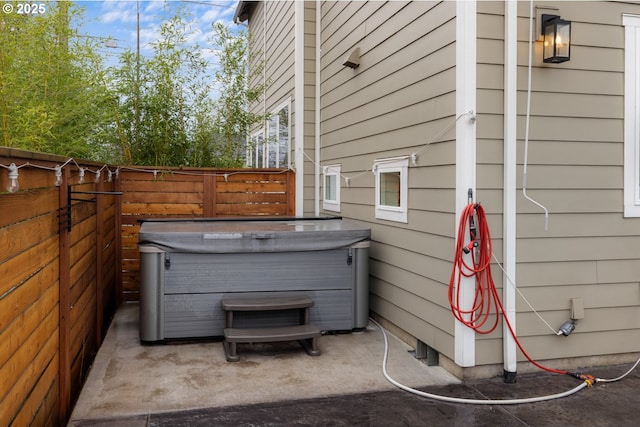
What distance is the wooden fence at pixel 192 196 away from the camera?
555 cm

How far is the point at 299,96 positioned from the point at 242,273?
9.20ft

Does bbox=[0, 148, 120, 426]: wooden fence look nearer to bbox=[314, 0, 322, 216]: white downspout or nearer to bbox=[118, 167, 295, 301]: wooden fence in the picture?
bbox=[118, 167, 295, 301]: wooden fence

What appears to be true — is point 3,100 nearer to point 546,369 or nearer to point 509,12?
point 509,12

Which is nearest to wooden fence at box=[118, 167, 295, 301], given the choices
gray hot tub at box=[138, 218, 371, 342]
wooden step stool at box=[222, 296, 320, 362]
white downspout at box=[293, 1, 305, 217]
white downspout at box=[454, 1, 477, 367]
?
white downspout at box=[293, 1, 305, 217]

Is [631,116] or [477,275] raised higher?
[631,116]

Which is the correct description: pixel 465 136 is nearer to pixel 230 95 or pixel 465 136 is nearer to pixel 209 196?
pixel 209 196

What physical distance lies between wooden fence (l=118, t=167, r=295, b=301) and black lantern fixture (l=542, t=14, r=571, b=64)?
3405mm

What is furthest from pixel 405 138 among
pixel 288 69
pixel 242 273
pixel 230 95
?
pixel 288 69

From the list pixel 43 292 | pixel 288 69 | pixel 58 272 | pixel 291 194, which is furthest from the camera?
pixel 288 69

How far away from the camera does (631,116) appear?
3.50 meters

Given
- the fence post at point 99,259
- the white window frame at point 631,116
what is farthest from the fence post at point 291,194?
the white window frame at point 631,116

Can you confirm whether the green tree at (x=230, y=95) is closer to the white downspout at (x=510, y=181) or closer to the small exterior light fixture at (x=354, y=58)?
the small exterior light fixture at (x=354, y=58)

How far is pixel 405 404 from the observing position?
2.96 metres

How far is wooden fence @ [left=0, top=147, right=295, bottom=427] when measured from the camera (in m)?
1.83
